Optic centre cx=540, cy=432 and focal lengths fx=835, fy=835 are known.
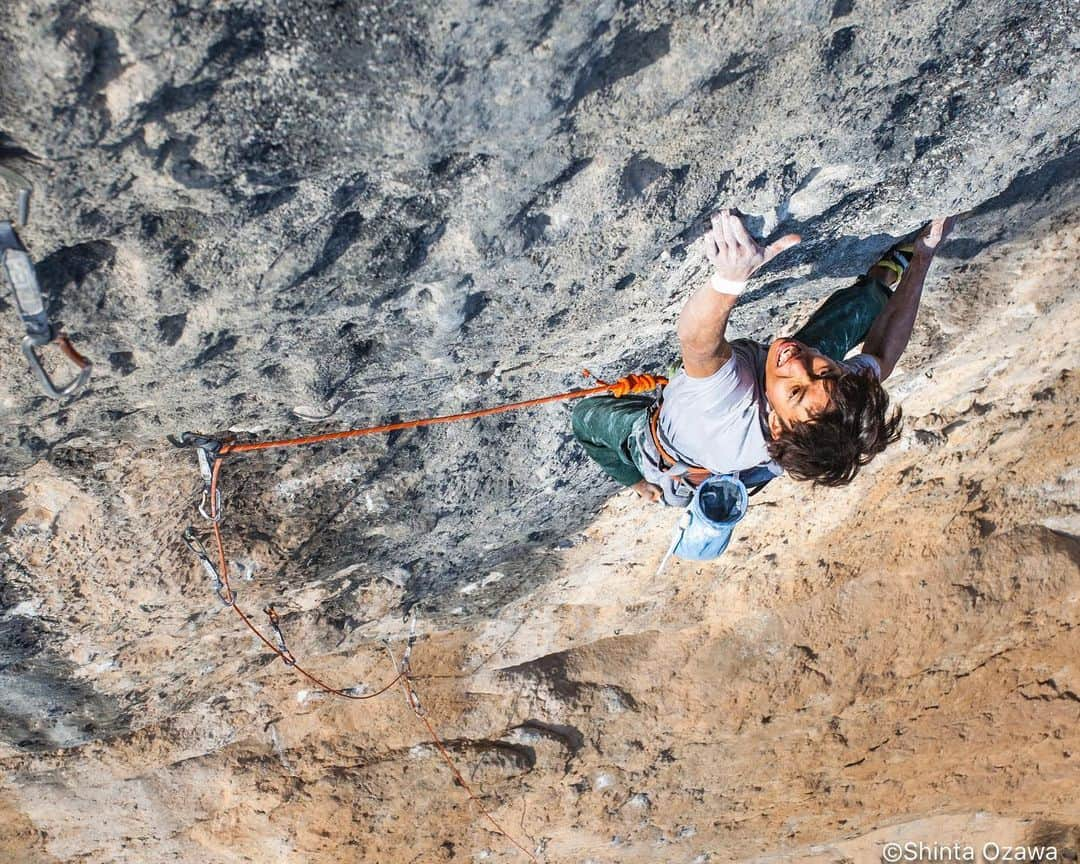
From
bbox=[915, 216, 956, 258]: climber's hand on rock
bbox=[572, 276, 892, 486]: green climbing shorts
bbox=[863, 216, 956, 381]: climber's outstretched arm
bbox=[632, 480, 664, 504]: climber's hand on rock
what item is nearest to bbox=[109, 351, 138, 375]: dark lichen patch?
bbox=[572, 276, 892, 486]: green climbing shorts

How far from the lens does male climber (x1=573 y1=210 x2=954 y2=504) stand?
188cm

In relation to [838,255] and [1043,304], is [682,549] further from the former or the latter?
[1043,304]

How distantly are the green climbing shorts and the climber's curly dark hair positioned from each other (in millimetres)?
464

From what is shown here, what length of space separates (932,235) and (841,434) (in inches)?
34.5

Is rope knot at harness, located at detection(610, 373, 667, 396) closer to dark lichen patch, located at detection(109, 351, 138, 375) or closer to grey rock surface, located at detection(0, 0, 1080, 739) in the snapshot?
grey rock surface, located at detection(0, 0, 1080, 739)

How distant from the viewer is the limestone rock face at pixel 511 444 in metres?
1.42

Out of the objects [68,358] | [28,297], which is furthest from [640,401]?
[28,297]

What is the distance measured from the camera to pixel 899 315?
244 centimetres

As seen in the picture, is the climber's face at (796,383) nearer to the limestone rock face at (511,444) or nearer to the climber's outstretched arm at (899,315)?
the limestone rock face at (511,444)

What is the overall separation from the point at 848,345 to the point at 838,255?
0.88 feet

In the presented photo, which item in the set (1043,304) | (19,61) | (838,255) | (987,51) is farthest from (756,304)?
(19,61)

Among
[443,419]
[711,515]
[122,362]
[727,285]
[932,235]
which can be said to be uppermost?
[122,362]

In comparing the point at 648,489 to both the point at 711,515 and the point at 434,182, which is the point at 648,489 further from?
the point at 434,182

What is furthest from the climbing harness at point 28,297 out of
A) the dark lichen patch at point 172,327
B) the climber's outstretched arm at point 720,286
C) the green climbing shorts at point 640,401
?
the green climbing shorts at point 640,401
